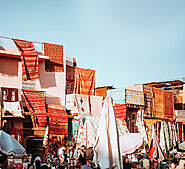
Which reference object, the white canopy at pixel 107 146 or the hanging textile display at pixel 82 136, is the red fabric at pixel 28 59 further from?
the white canopy at pixel 107 146

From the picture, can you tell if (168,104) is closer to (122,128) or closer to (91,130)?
(122,128)

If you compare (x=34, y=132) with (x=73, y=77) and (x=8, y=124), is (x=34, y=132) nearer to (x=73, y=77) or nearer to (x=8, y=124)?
(x=8, y=124)

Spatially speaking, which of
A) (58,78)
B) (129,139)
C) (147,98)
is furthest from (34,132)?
(147,98)

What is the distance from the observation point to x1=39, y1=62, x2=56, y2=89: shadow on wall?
1864 cm

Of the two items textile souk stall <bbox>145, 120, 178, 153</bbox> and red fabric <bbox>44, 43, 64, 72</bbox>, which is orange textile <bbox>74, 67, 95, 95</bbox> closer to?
red fabric <bbox>44, 43, 64, 72</bbox>

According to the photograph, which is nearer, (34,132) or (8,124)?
(8,124)

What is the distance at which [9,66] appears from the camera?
17469 millimetres

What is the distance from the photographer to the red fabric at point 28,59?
17281 mm

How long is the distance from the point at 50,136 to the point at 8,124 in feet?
7.64

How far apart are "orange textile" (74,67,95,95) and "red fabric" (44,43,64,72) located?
1417 mm

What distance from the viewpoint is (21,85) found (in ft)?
57.7

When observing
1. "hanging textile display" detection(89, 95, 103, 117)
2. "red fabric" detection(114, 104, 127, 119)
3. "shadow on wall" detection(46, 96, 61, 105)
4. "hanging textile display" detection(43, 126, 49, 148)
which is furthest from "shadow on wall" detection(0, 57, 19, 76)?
"red fabric" detection(114, 104, 127, 119)

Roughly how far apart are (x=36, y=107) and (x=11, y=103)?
4.68 ft

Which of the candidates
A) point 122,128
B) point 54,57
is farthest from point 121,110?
point 54,57
